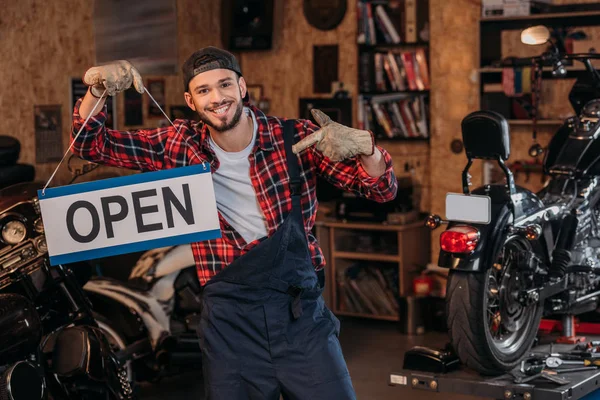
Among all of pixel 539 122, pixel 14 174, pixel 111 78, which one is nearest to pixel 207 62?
pixel 111 78

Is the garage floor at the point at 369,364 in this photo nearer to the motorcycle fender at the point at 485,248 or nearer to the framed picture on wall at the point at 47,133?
the motorcycle fender at the point at 485,248

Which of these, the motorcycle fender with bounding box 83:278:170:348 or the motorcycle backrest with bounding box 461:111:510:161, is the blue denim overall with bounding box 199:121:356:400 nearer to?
the motorcycle backrest with bounding box 461:111:510:161

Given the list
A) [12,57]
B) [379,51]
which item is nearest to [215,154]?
[12,57]

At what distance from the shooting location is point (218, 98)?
312 cm

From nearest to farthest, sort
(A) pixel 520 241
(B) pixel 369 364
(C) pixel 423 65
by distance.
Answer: (A) pixel 520 241 → (B) pixel 369 364 → (C) pixel 423 65

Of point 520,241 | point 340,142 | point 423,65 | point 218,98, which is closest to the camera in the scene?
point 340,142

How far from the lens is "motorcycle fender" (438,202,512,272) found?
4230 mm

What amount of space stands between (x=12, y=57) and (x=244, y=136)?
3.83 metres

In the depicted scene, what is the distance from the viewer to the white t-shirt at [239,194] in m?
3.16

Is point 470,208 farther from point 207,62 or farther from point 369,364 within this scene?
point 369,364

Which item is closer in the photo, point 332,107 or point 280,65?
point 332,107

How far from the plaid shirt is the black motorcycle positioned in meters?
0.98

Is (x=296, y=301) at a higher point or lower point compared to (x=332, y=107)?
lower

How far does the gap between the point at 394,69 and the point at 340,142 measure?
494cm
